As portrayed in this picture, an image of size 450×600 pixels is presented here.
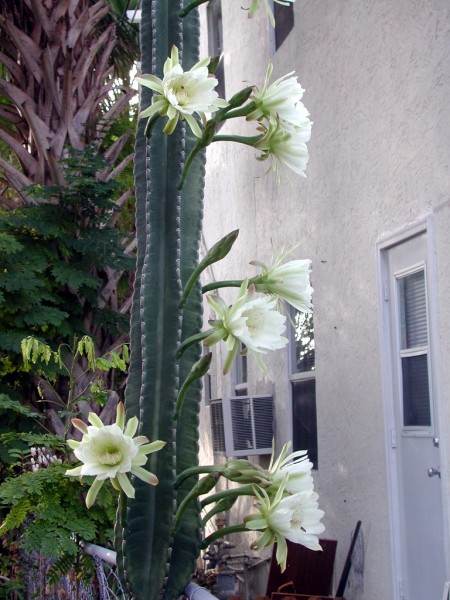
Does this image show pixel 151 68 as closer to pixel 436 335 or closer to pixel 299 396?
pixel 436 335

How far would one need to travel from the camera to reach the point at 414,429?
200 inches

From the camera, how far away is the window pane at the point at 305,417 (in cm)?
683

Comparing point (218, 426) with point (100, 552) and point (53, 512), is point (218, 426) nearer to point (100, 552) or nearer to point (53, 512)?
point (53, 512)

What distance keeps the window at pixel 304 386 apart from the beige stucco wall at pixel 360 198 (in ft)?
0.43

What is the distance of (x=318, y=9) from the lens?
6742 millimetres

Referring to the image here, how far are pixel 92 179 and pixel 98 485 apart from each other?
19.7ft

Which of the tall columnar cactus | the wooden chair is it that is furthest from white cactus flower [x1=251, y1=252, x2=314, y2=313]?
the wooden chair

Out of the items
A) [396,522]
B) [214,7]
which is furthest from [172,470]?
[214,7]

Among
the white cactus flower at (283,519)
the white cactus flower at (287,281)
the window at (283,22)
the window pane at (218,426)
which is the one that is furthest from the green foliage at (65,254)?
the white cactus flower at (283,519)

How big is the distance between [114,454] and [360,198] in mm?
4026

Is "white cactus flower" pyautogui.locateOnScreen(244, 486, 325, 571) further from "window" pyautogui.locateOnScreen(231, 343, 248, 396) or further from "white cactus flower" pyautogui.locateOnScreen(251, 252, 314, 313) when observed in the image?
"window" pyautogui.locateOnScreen(231, 343, 248, 396)

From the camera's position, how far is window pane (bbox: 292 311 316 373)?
696cm

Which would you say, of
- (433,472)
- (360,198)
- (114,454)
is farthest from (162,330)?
(360,198)

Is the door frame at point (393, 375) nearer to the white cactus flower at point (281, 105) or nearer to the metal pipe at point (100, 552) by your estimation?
the metal pipe at point (100, 552)
